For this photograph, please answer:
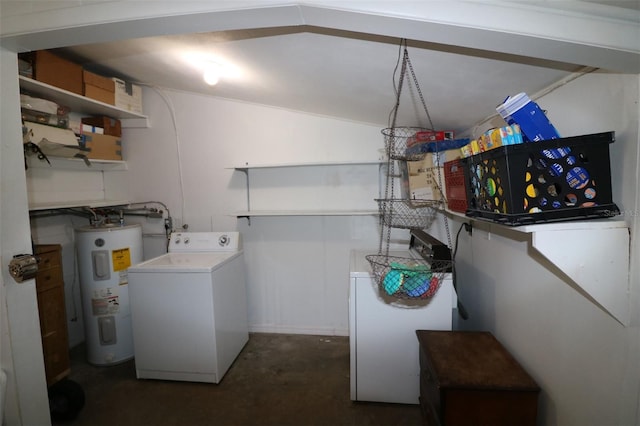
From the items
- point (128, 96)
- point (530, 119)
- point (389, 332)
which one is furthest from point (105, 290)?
point (530, 119)

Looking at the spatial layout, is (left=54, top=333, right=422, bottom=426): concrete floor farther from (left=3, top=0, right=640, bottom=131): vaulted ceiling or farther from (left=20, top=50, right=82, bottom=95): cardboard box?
(left=20, top=50, right=82, bottom=95): cardboard box

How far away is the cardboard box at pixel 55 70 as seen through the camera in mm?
1953

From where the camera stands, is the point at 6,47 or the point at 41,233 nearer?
the point at 6,47

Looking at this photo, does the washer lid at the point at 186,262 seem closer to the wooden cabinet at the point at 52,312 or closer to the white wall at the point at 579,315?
the wooden cabinet at the point at 52,312

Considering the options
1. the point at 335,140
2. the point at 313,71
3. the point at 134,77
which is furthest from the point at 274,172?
the point at 134,77

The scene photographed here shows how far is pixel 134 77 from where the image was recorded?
8.79 feet

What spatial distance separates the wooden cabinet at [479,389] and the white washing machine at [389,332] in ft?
1.07

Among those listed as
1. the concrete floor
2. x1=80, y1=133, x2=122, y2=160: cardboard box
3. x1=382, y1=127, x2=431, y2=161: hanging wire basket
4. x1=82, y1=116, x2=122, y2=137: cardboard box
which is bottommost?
the concrete floor

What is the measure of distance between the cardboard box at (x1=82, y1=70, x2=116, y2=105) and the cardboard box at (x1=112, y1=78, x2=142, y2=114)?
1.8 inches

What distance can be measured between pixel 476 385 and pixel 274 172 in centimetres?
221

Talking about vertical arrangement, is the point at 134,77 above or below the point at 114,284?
above

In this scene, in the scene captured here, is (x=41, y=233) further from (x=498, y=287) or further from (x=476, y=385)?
(x=498, y=287)

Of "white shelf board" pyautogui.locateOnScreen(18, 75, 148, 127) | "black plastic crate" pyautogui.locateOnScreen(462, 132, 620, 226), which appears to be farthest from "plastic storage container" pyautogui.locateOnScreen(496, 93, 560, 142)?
"white shelf board" pyautogui.locateOnScreen(18, 75, 148, 127)

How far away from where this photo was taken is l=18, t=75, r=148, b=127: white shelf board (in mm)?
1962
